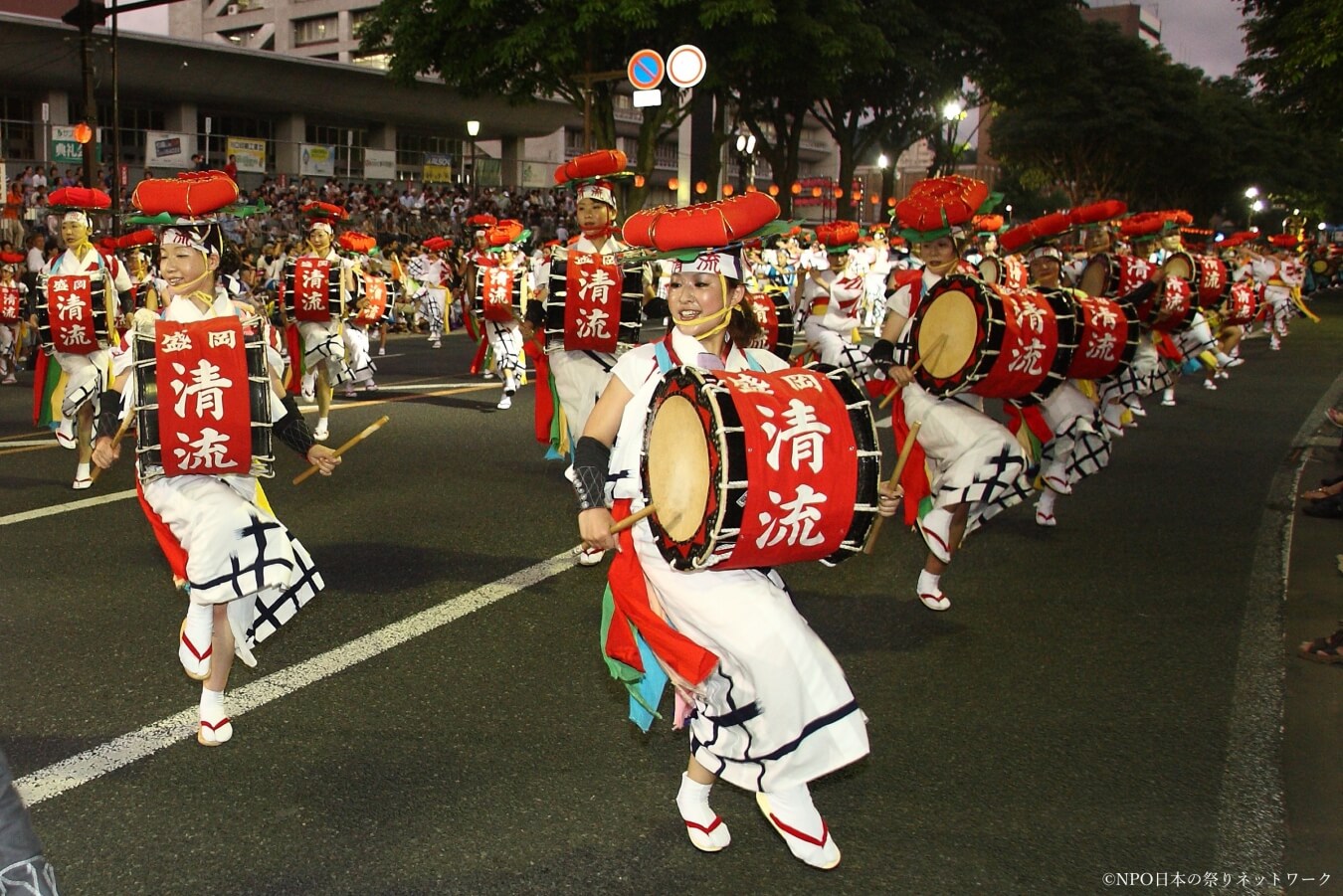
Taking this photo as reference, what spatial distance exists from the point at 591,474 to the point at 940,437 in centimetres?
296

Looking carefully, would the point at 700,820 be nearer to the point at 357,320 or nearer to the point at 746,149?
the point at 357,320

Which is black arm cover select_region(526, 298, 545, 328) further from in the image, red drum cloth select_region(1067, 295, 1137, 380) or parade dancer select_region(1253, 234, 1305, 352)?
parade dancer select_region(1253, 234, 1305, 352)

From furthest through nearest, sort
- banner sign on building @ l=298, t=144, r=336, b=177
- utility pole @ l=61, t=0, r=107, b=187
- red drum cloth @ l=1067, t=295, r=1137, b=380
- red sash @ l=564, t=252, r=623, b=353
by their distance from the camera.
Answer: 1. banner sign on building @ l=298, t=144, r=336, b=177
2. utility pole @ l=61, t=0, r=107, b=187
3. red sash @ l=564, t=252, r=623, b=353
4. red drum cloth @ l=1067, t=295, r=1137, b=380

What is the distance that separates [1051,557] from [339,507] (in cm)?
463

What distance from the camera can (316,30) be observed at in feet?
235

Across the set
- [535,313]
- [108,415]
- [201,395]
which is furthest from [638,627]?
[535,313]

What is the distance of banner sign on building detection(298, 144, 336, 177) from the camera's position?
114 feet

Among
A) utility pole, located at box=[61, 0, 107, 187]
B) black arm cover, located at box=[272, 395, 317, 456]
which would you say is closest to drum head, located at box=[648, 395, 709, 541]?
black arm cover, located at box=[272, 395, 317, 456]

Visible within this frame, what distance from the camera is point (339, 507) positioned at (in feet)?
28.1

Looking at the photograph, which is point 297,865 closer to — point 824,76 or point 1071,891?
point 1071,891

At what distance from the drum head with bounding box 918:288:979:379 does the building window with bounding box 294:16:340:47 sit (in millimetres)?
70231

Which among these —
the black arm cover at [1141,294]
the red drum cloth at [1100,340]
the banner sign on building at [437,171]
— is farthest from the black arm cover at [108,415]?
the banner sign on building at [437,171]

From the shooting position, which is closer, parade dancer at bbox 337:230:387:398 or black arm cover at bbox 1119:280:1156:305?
black arm cover at bbox 1119:280:1156:305

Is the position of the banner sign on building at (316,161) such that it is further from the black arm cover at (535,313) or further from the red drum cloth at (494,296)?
the black arm cover at (535,313)
